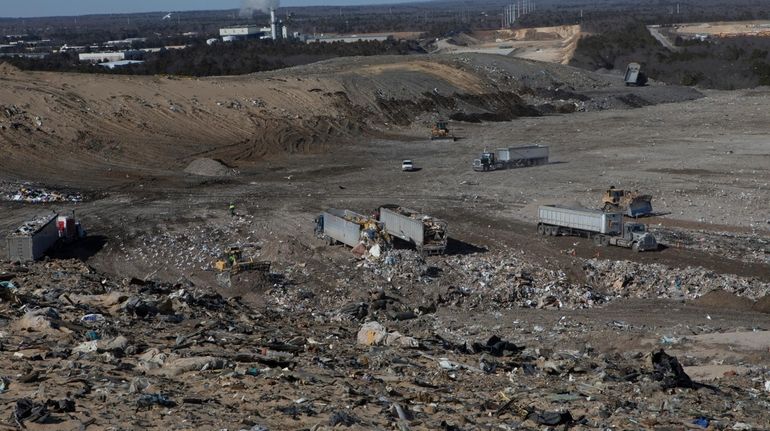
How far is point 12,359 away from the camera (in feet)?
47.5

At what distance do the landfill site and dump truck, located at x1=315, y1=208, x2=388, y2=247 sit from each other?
0.31 feet

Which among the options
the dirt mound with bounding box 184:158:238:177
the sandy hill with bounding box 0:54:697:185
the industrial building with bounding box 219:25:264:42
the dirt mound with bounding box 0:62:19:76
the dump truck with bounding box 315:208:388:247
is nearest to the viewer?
the dump truck with bounding box 315:208:388:247

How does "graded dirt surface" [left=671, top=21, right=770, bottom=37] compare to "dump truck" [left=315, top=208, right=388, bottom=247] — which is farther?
"graded dirt surface" [left=671, top=21, right=770, bottom=37]

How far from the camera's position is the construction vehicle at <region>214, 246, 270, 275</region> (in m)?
24.6

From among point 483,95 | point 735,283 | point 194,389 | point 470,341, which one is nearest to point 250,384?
point 194,389

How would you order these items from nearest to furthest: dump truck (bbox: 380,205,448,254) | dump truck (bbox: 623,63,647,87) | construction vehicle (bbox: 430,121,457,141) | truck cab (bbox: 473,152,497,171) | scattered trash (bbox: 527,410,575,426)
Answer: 1. scattered trash (bbox: 527,410,575,426)
2. dump truck (bbox: 380,205,448,254)
3. truck cab (bbox: 473,152,497,171)
4. construction vehicle (bbox: 430,121,457,141)
5. dump truck (bbox: 623,63,647,87)

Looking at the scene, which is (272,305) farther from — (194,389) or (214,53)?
(214,53)

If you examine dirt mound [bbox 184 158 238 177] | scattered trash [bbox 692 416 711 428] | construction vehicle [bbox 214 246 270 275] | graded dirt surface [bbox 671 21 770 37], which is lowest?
dirt mound [bbox 184 158 238 177]

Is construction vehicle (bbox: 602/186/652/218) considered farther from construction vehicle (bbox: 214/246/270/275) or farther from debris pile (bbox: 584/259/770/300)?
construction vehicle (bbox: 214/246/270/275)

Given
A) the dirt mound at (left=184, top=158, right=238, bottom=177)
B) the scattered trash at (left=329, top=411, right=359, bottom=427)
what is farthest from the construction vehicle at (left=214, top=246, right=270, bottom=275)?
the dirt mound at (left=184, top=158, right=238, bottom=177)

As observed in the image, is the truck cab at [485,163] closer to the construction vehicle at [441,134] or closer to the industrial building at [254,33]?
the construction vehicle at [441,134]

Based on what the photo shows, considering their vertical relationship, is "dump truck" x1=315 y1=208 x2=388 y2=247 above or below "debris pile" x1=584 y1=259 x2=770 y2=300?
above

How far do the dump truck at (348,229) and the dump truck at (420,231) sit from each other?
43cm

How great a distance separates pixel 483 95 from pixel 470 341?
42.5 meters
